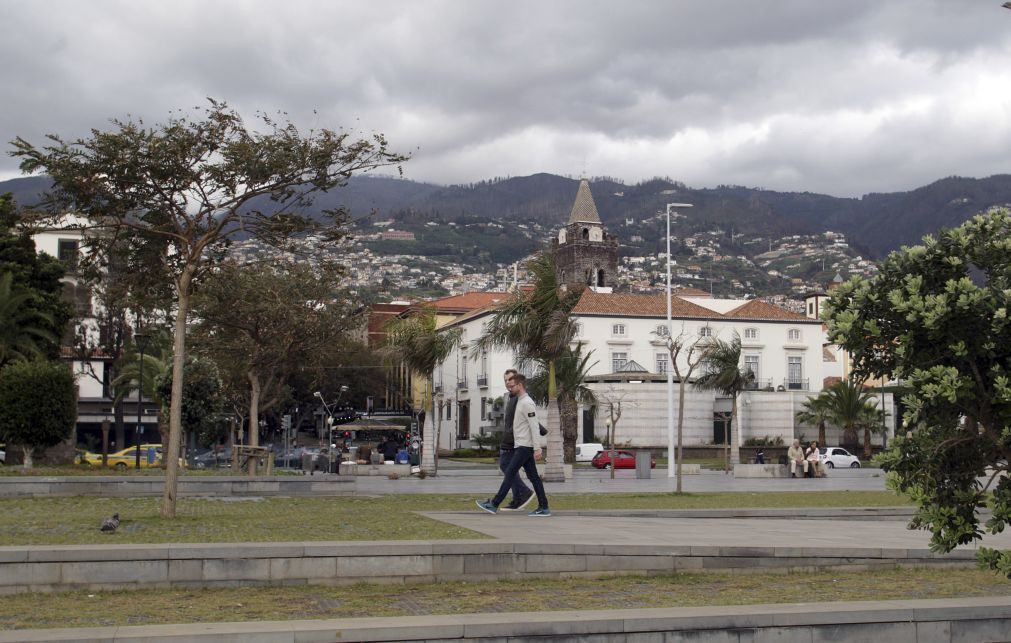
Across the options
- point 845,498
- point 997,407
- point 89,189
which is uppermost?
point 89,189

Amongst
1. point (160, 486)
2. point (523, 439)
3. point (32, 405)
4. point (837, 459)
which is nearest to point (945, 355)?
point (523, 439)

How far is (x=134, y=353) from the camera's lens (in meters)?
50.8

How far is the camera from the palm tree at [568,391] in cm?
4550

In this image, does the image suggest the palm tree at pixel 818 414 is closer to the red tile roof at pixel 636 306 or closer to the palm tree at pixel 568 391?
the red tile roof at pixel 636 306

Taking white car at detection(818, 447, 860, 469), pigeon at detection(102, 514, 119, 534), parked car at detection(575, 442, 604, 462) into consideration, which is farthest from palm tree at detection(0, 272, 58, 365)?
white car at detection(818, 447, 860, 469)

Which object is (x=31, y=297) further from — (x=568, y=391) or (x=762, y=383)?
(x=762, y=383)

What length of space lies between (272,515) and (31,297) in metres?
20.1

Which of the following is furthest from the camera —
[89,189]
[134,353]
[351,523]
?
[134,353]

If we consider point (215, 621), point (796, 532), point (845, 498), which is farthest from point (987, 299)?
point (845, 498)

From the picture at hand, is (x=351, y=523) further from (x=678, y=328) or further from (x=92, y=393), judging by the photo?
(x=678, y=328)

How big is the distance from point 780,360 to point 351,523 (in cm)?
6984

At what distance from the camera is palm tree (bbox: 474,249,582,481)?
93.5 ft

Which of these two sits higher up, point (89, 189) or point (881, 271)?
point (89, 189)

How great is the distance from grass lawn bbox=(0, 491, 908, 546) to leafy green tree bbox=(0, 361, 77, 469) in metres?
6.50
